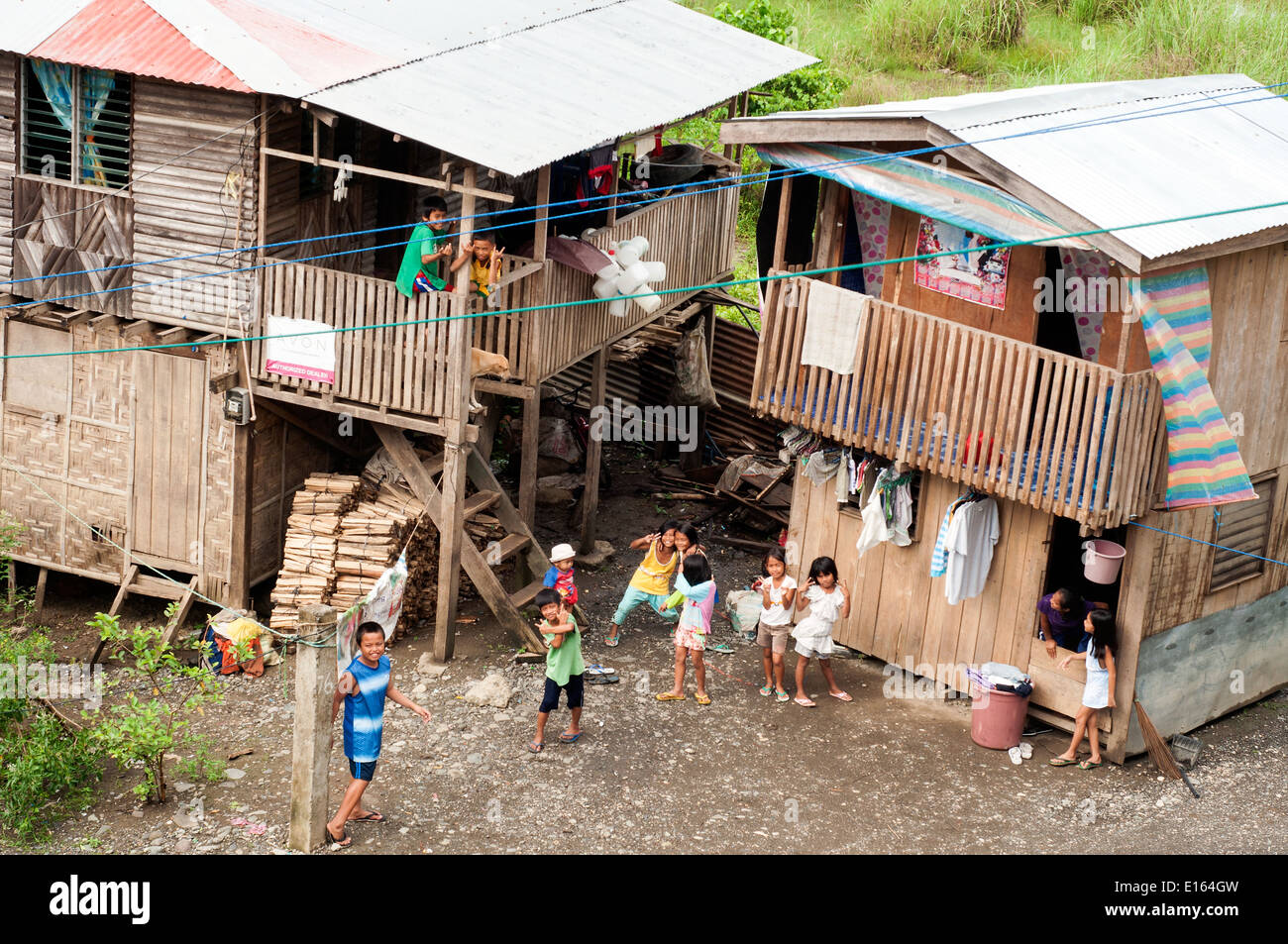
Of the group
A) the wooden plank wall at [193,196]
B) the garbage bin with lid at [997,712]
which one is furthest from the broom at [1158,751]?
the wooden plank wall at [193,196]

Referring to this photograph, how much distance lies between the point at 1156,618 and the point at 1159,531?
0.89 m

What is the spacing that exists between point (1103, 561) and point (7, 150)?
11.0m

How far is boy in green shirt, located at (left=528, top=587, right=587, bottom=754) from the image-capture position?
42.9 ft

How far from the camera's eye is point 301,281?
49.0 feet

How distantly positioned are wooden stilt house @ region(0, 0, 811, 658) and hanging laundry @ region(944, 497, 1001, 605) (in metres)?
4.20

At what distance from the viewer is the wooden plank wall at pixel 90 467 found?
15.8 metres

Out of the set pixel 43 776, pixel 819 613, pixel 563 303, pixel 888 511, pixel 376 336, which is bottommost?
pixel 43 776

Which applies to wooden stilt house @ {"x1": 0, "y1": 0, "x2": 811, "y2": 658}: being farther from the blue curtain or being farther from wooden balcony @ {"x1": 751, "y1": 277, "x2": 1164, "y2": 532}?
wooden balcony @ {"x1": 751, "y1": 277, "x2": 1164, "y2": 532}

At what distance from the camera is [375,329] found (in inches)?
584

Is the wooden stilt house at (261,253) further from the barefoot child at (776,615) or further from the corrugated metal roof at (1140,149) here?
the corrugated metal roof at (1140,149)

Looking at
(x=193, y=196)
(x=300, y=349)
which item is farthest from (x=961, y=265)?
(x=193, y=196)

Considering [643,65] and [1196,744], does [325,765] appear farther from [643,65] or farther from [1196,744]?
[643,65]

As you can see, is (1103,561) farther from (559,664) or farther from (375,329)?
(375,329)

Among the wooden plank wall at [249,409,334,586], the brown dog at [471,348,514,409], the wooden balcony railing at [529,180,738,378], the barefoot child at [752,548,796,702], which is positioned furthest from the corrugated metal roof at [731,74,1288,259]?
the wooden plank wall at [249,409,334,586]
